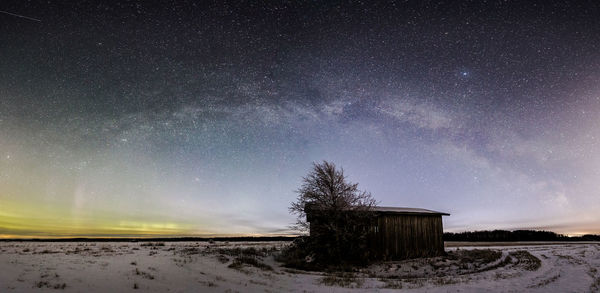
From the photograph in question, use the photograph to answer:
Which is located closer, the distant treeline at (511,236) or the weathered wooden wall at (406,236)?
the weathered wooden wall at (406,236)

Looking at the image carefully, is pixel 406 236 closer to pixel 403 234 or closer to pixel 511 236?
pixel 403 234

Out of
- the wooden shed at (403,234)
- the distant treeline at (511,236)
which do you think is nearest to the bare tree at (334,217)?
the wooden shed at (403,234)

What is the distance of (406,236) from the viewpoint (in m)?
26.2

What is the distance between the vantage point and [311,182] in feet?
79.4

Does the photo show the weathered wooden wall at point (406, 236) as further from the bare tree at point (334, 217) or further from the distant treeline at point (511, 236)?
the distant treeline at point (511, 236)

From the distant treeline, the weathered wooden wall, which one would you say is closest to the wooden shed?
the weathered wooden wall

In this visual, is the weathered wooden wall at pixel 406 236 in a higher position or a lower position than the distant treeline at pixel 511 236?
higher

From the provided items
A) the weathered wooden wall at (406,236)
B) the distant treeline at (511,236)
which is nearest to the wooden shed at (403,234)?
the weathered wooden wall at (406,236)

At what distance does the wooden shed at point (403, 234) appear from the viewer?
24859mm

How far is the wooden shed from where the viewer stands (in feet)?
81.6

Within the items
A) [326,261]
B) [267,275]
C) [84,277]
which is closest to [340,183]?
[326,261]

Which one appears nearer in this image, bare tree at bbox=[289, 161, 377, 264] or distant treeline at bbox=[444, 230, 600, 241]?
bare tree at bbox=[289, 161, 377, 264]

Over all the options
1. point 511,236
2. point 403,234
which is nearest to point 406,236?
point 403,234

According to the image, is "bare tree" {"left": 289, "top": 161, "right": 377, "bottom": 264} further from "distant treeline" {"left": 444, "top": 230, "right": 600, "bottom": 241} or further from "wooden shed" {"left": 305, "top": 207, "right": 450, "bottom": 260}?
"distant treeline" {"left": 444, "top": 230, "right": 600, "bottom": 241}
